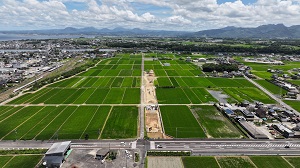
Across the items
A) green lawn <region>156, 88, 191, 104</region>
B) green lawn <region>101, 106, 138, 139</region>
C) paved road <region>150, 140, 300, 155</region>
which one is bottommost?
paved road <region>150, 140, 300, 155</region>

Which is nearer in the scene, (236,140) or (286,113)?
(236,140)

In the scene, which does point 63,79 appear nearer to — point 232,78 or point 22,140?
point 22,140

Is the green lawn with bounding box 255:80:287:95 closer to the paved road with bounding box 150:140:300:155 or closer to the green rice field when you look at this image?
the paved road with bounding box 150:140:300:155

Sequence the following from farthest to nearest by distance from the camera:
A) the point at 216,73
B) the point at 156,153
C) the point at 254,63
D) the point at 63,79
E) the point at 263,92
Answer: the point at 254,63
the point at 216,73
the point at 63,79
the point at 263,92
the point at 156,153

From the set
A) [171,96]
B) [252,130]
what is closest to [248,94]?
[171,96]

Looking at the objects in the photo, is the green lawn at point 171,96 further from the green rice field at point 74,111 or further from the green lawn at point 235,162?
the green lawn at point 235,162

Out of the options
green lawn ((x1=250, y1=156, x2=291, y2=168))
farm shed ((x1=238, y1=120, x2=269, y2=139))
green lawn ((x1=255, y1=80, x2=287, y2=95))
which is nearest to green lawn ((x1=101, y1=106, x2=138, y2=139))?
green lawn ((x1=250, y1=156, x2=291, y2=168))

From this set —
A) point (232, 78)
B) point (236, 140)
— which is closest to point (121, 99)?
point (236, 140)

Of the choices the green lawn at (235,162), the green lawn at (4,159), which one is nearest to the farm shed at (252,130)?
the green lawn at (235,162)
